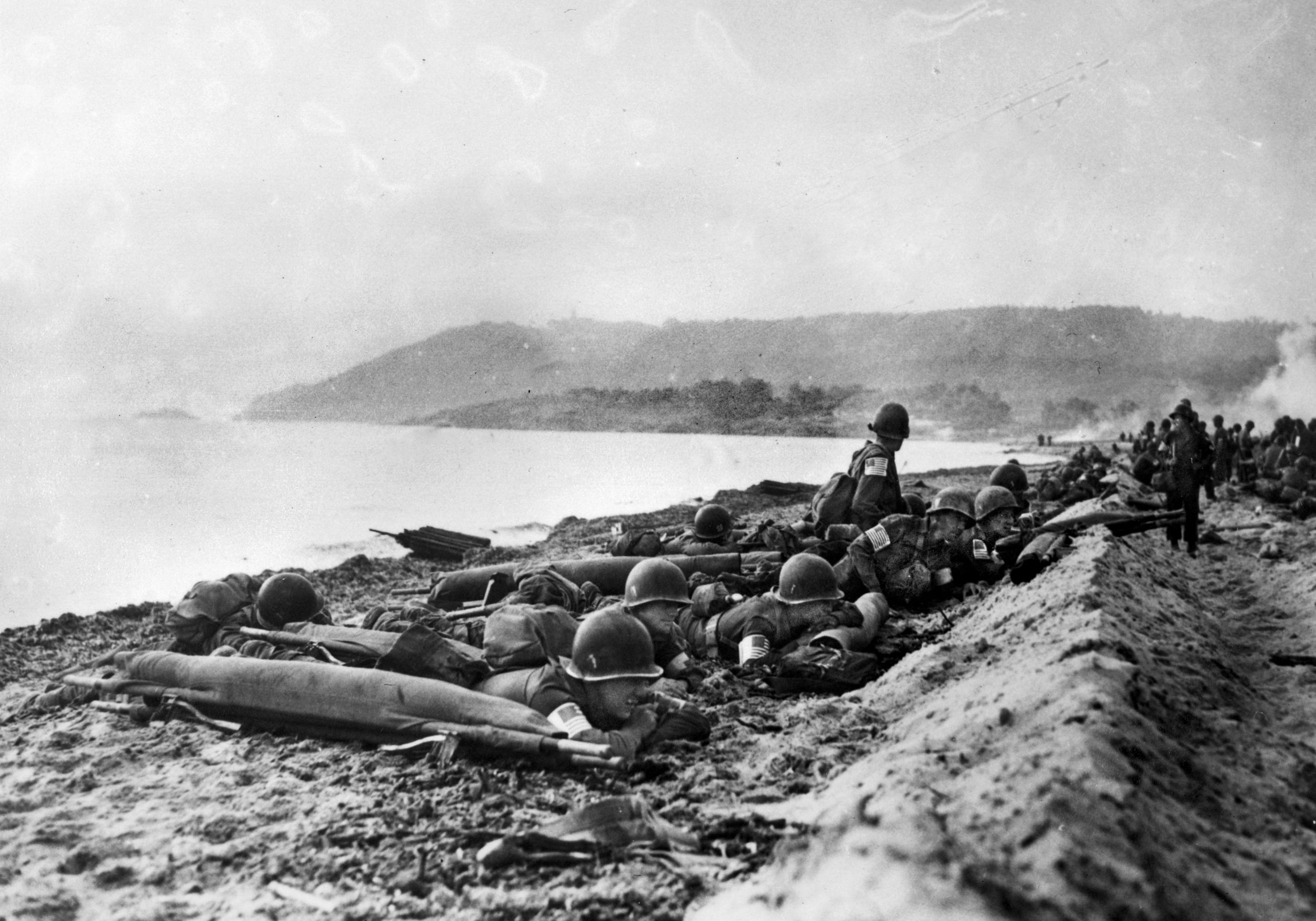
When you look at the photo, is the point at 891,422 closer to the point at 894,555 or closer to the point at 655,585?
the point at 894,555

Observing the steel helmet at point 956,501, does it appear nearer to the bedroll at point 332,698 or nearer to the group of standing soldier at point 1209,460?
the group of standing soldier at point 1209,460

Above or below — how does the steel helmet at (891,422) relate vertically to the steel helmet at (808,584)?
above

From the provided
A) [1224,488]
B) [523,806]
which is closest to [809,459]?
[1224,488]

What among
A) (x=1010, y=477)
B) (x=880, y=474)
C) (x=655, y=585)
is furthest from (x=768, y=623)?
(x=1010, y=477)

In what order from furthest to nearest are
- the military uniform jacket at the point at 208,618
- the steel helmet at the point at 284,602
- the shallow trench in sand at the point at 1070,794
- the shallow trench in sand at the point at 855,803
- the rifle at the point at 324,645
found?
the steel helmet at the point at 284,602
the military uniform jacket at the point at 208,618
the rifle at the point at 324,645
the shallow trench in sand at the point at 855,803
the shallow trench in sand at the point at 1070,794

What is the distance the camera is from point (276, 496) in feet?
81.2

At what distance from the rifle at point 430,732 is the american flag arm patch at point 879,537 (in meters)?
4.64

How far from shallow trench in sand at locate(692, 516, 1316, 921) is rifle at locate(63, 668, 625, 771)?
1080mm

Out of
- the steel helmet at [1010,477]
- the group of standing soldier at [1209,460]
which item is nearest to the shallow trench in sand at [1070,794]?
the group of standing soldier at [1209,460]

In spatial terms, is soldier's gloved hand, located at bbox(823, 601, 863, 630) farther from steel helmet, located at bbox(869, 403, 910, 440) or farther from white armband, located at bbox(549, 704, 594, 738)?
steel helmet, located at bbox(869, 403, 910, 440)

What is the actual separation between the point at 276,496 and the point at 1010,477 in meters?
18.5

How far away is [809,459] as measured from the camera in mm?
39812

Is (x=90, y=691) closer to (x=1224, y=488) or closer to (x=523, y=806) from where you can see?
(x=523, y=806)

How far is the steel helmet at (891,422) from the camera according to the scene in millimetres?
10648
